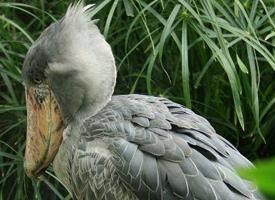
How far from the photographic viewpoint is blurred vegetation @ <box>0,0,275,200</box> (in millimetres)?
1893

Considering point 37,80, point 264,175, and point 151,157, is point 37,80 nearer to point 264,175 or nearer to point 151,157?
point 151,157

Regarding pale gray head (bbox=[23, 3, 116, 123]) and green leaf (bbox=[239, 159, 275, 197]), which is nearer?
green leaf (bbox=[239, 159, 275, 197])

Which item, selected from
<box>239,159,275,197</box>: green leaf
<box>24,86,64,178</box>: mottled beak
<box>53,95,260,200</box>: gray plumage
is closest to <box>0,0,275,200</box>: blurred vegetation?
<box>24,86,64,178</box>: mottled beak

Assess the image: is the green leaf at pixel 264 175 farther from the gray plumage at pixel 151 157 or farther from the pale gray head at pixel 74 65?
the pale gray head at pixel 74 65

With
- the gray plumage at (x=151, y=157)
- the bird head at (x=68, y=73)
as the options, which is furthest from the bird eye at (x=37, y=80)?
the gray plumage at (x=151, y=157)

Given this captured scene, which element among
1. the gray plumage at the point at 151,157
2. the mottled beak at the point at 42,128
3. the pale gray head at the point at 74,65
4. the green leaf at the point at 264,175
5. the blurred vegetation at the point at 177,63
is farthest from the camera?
the blurred vegetation at the point at 177,63

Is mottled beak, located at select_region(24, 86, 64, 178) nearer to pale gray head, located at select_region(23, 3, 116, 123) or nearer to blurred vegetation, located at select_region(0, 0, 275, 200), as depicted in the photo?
pale gray head, located at select_region(23, 3, 116, 123)

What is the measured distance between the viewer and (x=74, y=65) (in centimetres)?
154

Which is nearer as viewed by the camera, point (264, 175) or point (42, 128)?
point (264, 175)

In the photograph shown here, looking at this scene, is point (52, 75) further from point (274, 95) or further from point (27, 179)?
point (274, 95)

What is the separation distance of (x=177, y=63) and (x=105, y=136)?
658 mm

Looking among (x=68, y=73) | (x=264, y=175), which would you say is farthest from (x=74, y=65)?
(x=264, y=175)

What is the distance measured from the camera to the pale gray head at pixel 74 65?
1545 mm

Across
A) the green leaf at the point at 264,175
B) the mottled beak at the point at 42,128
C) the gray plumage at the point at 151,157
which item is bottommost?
the mottled beak at the point at 42,128
